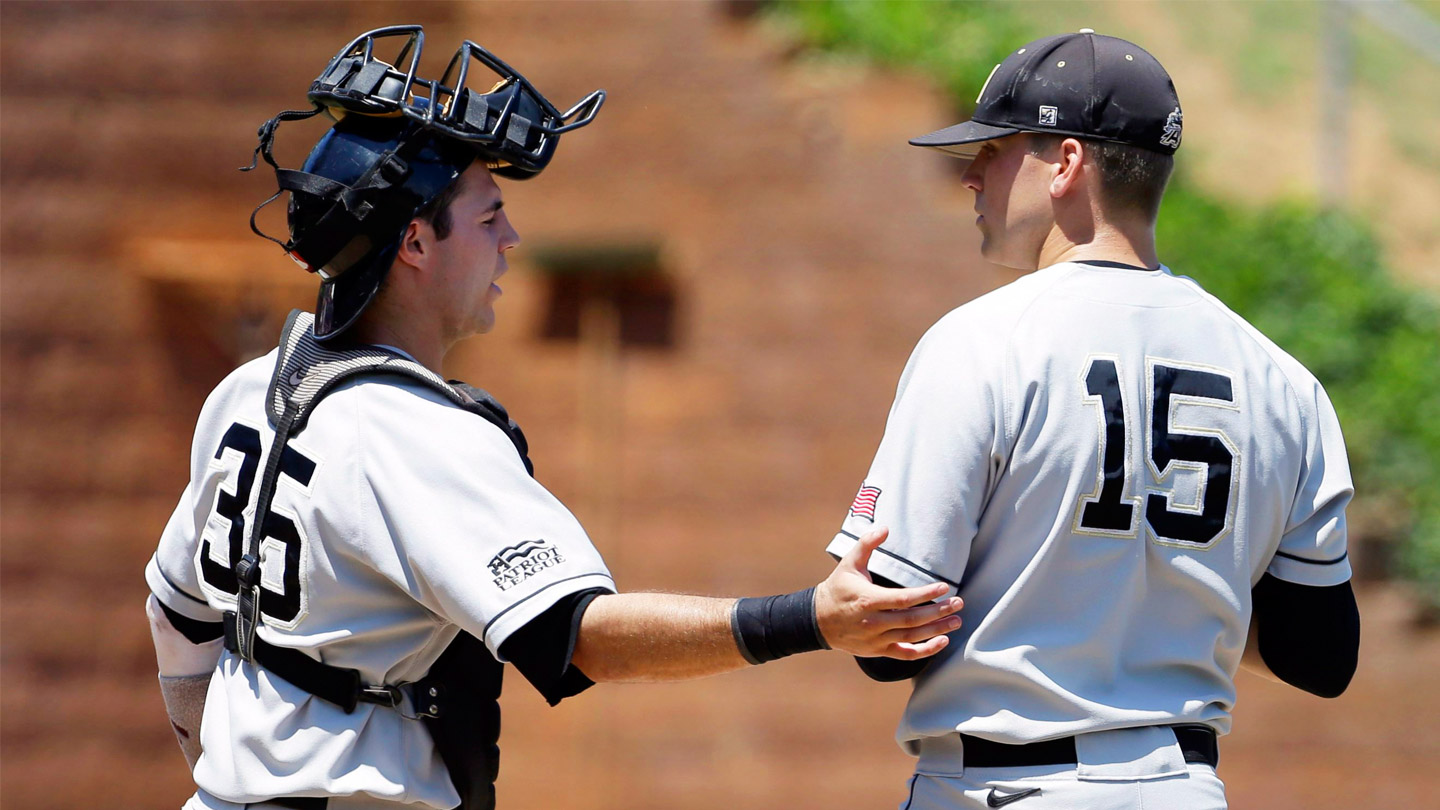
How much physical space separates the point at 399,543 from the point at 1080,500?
3.39 feet

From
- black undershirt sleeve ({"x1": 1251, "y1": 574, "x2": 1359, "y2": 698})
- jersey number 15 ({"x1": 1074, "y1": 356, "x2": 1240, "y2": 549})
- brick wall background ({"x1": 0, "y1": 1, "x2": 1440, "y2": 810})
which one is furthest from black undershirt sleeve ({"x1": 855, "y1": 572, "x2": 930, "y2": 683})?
brick wall background ({"x1": 0, "y1": 1, "x2": 1440, "y2": 810})

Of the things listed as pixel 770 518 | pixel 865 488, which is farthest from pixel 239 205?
pixel 865 488

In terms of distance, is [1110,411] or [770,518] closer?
[1110,411]

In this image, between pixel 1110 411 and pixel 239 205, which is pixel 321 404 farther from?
pixel 239 205

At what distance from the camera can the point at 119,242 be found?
7387mm

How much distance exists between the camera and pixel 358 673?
2160 mm

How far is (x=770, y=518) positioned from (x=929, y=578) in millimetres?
4935

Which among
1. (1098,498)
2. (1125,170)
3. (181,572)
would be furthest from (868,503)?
(181,572)

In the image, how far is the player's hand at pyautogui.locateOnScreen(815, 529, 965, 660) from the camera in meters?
1.95

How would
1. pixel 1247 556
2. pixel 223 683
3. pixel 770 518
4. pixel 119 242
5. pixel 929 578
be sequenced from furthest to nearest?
1. pixel 119 242
2. pixel 770 518
3. pixel 223 683
4. pixel 1247 556
5. pixel 929 578

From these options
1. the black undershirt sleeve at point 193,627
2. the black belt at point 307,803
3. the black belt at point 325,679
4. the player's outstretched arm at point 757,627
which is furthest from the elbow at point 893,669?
the black undershirt sleeve at point 193,627

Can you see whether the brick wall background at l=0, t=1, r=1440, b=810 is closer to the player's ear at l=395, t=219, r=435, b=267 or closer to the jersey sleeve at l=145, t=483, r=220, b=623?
the jersey sleeve at l=145, t=483, r=220, b=623

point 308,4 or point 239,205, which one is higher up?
point 308,4

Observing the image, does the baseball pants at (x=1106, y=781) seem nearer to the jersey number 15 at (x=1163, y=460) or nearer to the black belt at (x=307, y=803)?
the jersey number 15 at (x=1163, y=460)
